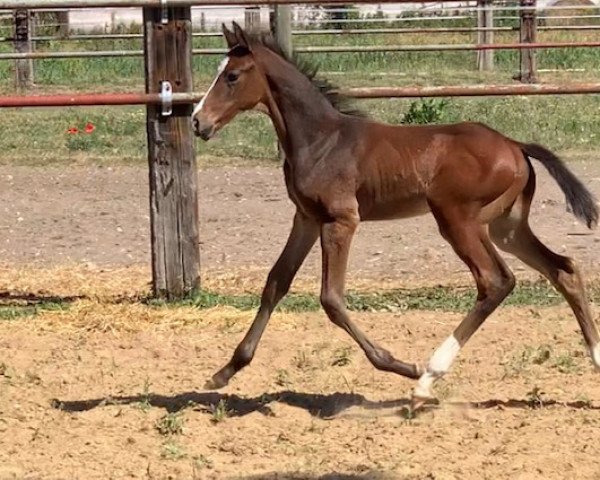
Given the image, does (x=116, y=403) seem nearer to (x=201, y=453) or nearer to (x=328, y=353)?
(x=201, y=453)

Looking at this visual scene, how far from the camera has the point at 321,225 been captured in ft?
18.4

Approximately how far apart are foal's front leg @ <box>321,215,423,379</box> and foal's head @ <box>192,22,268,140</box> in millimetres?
677

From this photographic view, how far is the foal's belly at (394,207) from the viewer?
5664mm

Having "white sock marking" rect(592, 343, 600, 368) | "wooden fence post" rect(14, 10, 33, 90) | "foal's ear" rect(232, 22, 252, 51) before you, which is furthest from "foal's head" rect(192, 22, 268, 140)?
Result: "wooden fence post" rect(14, 10, 33, 90)

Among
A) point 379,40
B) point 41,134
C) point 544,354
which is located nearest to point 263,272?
point 544,354

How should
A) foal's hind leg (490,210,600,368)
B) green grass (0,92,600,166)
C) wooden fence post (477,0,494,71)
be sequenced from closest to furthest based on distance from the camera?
foal's hind leg (490,210,600,368)
green grass (0,92,600,166)
wooden fence post (477,0,494,71)

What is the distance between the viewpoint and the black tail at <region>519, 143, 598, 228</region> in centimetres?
564

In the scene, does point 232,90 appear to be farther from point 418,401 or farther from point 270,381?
point 418,401

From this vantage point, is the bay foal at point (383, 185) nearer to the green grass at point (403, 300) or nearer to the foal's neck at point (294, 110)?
the foal's neck at point (294, 110)

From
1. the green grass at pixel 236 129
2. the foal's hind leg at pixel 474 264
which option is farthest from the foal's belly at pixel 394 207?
the green grass at pixel 236 129

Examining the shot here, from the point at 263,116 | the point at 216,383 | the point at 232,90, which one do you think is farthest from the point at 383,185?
the point at 263,116

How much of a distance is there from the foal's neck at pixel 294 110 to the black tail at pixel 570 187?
927 mm

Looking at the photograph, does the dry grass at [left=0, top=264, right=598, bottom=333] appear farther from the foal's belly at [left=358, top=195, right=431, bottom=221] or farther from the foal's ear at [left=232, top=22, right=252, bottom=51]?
the foal's ear at [left=232, top=22, right=252, bottom=51]

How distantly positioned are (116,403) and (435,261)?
11.2 ft
